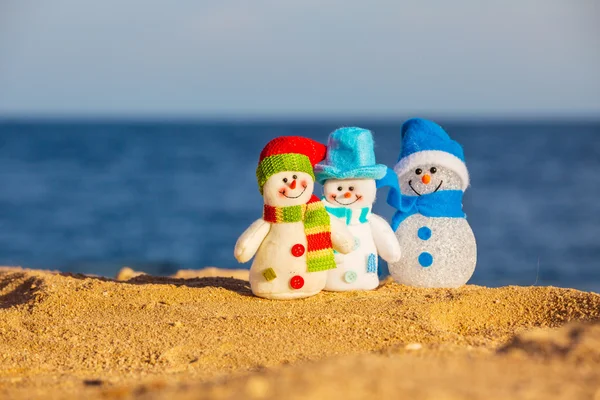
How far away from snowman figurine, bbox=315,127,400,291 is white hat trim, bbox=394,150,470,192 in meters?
0.47

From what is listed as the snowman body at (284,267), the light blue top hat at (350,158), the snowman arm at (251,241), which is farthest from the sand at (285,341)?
the light blue top hat at (350,158)

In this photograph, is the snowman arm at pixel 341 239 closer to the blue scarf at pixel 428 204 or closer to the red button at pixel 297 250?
the red button at pixel 297 250

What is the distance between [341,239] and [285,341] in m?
1.22

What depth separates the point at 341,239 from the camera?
18.9 ft

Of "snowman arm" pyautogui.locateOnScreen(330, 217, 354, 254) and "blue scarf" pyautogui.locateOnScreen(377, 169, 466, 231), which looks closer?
"snowman arm" pyautogui.locateOnScreen(330, 217, 354, 254)

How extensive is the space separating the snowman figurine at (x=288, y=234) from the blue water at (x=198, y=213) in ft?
7.83

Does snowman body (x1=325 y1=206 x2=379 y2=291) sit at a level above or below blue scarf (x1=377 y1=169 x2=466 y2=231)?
below

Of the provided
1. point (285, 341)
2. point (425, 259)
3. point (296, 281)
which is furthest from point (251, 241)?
point (425, 259)

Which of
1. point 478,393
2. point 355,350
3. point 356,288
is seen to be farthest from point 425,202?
point 478,393

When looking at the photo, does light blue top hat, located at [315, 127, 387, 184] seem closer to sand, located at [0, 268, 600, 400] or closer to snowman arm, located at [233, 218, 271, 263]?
snowman arm, located at [233, 218, 271, 263]

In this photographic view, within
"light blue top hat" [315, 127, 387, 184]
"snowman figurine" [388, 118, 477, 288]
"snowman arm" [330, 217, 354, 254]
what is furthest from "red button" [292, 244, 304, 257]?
"snowman figurine" [388, 118, 477, 288]

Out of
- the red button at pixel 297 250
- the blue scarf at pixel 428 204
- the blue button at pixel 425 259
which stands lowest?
the blue button at pixel 425 259

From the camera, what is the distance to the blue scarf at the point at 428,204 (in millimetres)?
6289

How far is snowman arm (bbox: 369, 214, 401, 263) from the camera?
19.7 feet
